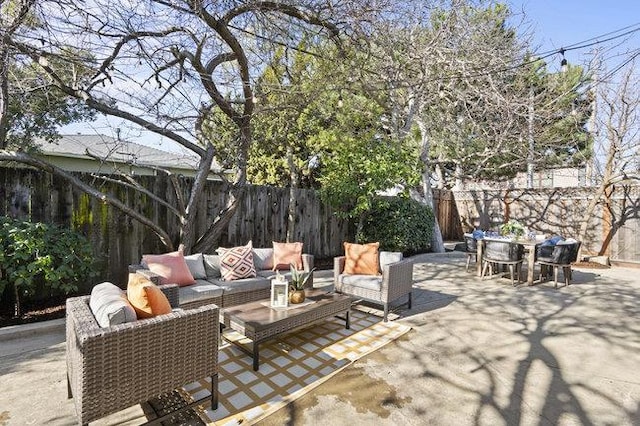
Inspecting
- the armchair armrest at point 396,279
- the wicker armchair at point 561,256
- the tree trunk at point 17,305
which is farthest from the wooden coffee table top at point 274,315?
the wicker armchair at point 561,256

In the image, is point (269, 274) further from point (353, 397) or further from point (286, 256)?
point (353, 397)

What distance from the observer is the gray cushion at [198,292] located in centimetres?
360

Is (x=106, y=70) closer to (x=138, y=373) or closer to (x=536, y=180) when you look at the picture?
(x=138, y=373)

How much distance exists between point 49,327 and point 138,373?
2.29 m

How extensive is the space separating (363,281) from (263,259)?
4.76ft

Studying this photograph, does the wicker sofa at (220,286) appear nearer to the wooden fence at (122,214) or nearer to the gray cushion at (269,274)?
the gray cushion at (269,274)

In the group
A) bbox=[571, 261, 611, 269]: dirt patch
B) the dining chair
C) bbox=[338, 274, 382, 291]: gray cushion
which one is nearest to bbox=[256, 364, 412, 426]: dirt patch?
bbox=[338, 274, 382, 291]: gray cushion

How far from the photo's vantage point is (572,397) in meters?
2.54

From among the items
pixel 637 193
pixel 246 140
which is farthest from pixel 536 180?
pixel 246 140

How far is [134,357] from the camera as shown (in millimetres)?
1991

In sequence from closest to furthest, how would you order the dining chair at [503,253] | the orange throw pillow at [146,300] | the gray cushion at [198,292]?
1. the orange throw pillow at [146,300]
2. the gray cushion at [198,292]
3. the dining chair at [503,253]

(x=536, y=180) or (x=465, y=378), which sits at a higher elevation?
(x=536, y=180)

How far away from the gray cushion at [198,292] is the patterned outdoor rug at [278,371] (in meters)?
0.64

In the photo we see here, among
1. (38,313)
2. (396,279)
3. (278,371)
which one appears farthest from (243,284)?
(38,313)
